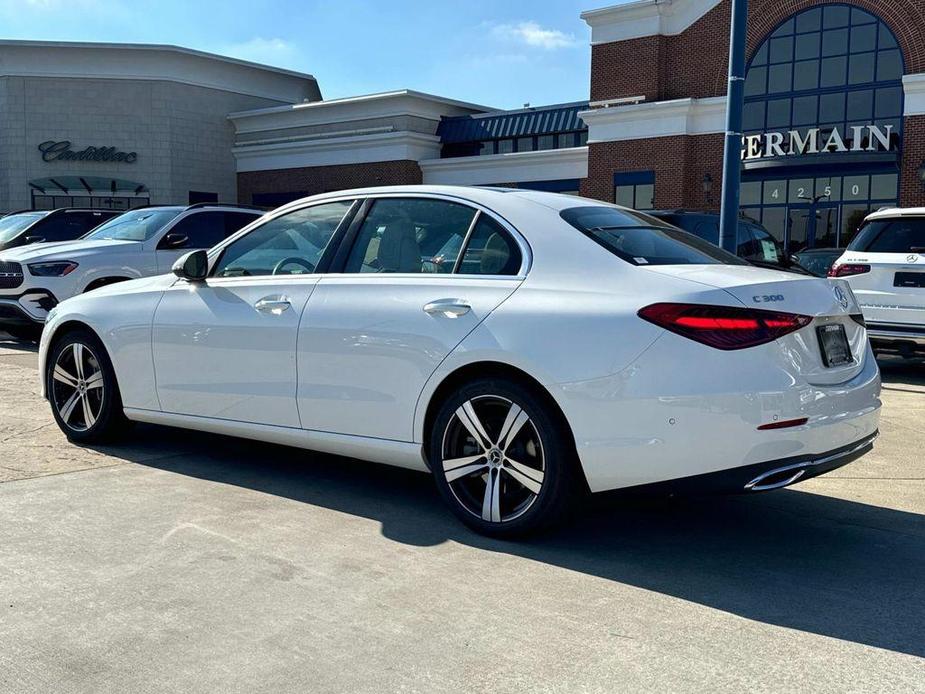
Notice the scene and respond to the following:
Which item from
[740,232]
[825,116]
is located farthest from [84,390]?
[825,116]

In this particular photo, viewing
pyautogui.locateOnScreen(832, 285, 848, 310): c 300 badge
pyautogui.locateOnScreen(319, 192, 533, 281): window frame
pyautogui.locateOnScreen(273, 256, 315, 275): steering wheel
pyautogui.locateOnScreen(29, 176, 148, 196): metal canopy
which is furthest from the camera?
pyautogui.locateOnScreen(29, 176, 148, 196): metal canopy

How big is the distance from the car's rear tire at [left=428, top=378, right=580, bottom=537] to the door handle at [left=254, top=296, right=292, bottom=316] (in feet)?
3.64

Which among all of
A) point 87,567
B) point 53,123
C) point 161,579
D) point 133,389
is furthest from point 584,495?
point 53,123

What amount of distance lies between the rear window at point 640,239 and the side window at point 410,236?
22.5 inches

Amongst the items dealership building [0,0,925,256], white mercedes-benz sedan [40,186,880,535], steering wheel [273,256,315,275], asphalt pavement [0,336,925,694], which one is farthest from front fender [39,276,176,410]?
dealership building [0,0,925,256]

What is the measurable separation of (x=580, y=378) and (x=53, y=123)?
42.4 m

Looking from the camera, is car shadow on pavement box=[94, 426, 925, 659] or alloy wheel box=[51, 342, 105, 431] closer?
car shadow on pavement box=[94, 426, 925, 659]

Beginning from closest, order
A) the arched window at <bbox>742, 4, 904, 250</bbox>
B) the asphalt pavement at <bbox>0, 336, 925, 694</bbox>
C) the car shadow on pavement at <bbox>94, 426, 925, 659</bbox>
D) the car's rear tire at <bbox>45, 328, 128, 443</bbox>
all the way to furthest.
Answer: the asphalt pavement at <bbox>0, 336, 925, 694</bbox>
the car shadow on pavement at <bbox>94, 426, 925, 659</bbox>
the car's rear tire at <bbox>45, 328, 128, 443</bbox>
the arched window at <bbox>742, 4, 904, 250</bbox>

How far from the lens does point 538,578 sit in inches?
155

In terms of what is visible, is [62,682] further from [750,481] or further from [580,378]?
[750,481]

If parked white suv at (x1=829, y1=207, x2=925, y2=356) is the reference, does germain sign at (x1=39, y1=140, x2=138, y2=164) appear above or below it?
above

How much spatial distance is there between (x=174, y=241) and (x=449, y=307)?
8.10 meters

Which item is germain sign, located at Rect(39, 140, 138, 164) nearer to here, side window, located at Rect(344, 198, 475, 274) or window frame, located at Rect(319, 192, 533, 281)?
window frame, located at Rect(319, 192, 533, 281)

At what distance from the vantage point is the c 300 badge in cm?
441
